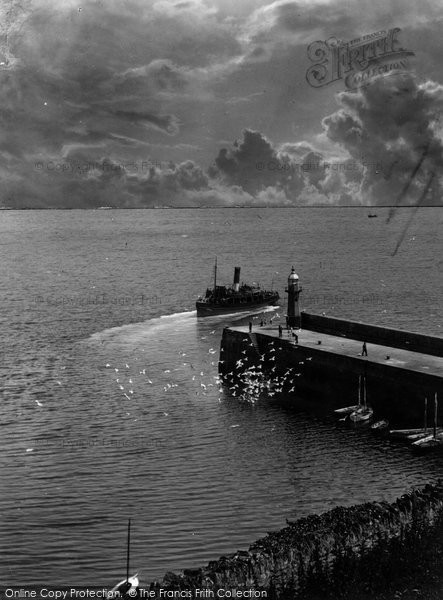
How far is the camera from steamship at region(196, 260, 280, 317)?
8176 cm

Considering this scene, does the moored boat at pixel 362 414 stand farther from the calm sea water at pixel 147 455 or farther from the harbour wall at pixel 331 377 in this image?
the calm sea water at pixel 147 455

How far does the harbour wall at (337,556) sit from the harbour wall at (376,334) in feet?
65.2

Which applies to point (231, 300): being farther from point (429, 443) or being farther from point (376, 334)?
point (429, 443)

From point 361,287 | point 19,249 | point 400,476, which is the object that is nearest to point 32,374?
point 400,476

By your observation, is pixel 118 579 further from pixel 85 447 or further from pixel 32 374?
pixel 32 374

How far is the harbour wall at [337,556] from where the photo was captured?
2222 centimetres

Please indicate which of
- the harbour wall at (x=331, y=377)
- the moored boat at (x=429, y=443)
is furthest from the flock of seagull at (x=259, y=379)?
the moored boat at (x=429, y=443)

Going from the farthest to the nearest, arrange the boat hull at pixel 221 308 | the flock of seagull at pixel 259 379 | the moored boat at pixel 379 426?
1. the boat hull at pixel 221 308
2. the flock of seagull at pixel 259 379
3. the moored boat at pixel 379 426

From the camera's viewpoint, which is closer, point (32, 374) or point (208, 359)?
point (32, 374)

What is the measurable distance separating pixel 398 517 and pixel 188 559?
23.2ft

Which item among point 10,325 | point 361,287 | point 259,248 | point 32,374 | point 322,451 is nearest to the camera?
point 322,451

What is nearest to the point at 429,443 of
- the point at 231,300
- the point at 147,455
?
the point at 147,455

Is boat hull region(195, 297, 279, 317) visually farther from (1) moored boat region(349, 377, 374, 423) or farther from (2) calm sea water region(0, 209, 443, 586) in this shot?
(1) moored boat region(349, 377, 374, 423)

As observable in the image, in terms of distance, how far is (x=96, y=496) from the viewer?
33.4 m
